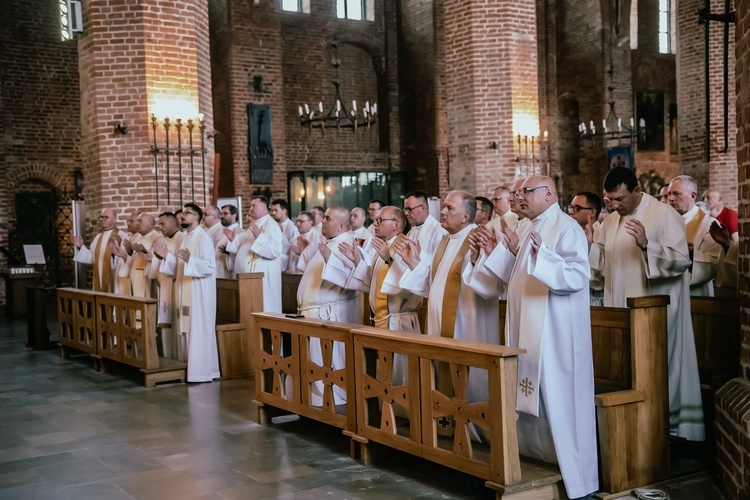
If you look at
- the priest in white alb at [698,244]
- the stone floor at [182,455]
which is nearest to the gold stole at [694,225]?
the priest in white alb at [698,244]

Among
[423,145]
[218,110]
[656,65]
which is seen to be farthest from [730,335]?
[656,65]

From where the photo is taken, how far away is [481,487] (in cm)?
504

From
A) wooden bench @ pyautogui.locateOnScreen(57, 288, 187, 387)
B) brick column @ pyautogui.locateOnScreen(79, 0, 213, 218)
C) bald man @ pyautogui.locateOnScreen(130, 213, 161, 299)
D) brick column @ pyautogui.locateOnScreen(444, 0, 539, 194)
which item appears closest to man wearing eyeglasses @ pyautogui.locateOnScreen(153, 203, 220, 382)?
wooden bench @ pyautogui.locateOnScreen(57, 288, 187, 387)

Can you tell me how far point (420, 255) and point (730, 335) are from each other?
2.38 m

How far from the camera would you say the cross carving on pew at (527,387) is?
496 centimetres

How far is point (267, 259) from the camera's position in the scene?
10.5 meters

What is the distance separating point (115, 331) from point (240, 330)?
1521mm

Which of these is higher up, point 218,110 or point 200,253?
point 218,110

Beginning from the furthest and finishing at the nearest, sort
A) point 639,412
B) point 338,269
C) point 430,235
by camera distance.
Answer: point 338,269
point 430,235
point 639,412

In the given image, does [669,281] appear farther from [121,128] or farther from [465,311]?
[121,128]

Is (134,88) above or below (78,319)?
above

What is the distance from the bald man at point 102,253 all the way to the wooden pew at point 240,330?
2.43 m

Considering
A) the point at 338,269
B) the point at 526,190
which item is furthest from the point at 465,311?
the point at 338,269

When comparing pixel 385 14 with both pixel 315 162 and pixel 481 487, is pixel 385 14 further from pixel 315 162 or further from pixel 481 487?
pixel 481 487
